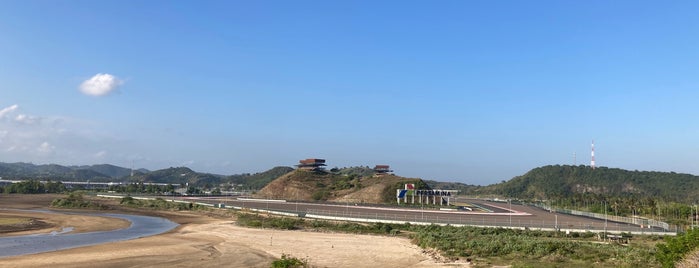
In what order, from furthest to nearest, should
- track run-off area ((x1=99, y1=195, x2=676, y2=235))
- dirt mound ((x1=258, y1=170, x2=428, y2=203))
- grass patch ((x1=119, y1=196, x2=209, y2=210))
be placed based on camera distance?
dirt mound ((x1=258, y1=170, x2=428, y2=203)) < grass patch ((x1=119, y1=196, x2=209, y2=210)) < track run-off area ((x1=99, y1=195, x2=676, y2=235))

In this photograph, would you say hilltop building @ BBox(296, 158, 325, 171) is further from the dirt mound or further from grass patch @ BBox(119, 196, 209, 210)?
grass patch @ BBox(119, 196, 209, 210)

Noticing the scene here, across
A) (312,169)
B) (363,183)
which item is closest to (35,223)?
(363,183)

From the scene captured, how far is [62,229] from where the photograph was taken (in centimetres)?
6128

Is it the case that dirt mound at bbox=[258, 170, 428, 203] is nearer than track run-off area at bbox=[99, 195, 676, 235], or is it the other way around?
track run-off area at bbox=[99, 195, 676, 235]

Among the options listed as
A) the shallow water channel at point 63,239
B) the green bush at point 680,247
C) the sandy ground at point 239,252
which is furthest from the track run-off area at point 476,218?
the green bush at point 680,247

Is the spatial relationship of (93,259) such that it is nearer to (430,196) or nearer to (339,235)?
(339,235)

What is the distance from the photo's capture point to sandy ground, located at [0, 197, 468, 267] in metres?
35.7

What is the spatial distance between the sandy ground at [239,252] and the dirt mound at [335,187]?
8669 cm

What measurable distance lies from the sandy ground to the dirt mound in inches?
3413

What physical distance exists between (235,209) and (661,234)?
245 feet

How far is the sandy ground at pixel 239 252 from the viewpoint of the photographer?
35.7 m

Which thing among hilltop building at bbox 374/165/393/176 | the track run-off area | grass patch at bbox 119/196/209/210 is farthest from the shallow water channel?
hilltop building at bbox 374/165/393/176

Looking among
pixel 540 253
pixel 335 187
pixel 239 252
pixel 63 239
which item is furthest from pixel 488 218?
pixel 335 187

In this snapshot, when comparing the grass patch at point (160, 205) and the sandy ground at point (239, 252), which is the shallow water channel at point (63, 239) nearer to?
the sandy ground at point (239, 252)
